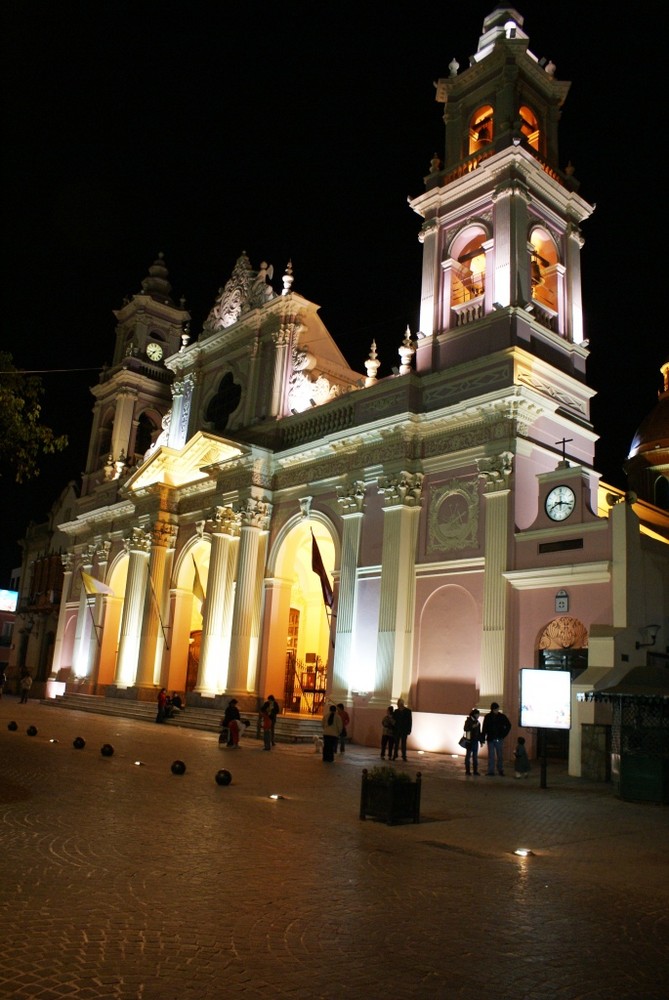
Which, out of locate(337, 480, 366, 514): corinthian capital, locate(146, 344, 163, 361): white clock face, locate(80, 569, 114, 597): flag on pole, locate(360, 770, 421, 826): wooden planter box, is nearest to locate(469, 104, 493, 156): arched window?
locate(337, 480, 366, 514): corinthian capital

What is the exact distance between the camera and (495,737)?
59.0 feet

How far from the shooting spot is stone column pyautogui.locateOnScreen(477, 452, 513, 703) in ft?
70.9

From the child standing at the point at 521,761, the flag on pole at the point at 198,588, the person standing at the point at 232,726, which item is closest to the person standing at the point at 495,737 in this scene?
the child standing at the point at 521,761

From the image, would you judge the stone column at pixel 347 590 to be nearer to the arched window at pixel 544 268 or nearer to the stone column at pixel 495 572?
the stone column at pixel 495 572

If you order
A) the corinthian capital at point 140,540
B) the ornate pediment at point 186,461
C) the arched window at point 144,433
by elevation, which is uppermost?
the arched window at point 144,433

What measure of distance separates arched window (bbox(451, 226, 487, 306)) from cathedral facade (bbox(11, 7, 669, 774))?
9cm

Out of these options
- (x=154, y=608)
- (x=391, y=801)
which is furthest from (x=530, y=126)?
(x=391, y=801)

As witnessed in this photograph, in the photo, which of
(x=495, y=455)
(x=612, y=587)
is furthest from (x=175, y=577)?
(x=612, y=587)

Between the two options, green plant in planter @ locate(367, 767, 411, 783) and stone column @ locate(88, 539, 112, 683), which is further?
stone column @ locate(88, 539, 112, 683)

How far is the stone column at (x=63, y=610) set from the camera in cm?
4453

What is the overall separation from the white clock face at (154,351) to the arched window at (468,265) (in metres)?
23.4

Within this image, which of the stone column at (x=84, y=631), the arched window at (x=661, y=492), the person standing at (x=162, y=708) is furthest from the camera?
the stone column at (x=84, y=631)

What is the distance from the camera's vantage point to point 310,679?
110 ft

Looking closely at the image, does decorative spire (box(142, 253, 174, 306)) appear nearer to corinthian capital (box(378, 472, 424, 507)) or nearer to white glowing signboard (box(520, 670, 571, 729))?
corinthian capital (box(378, 472, 424, 507))
